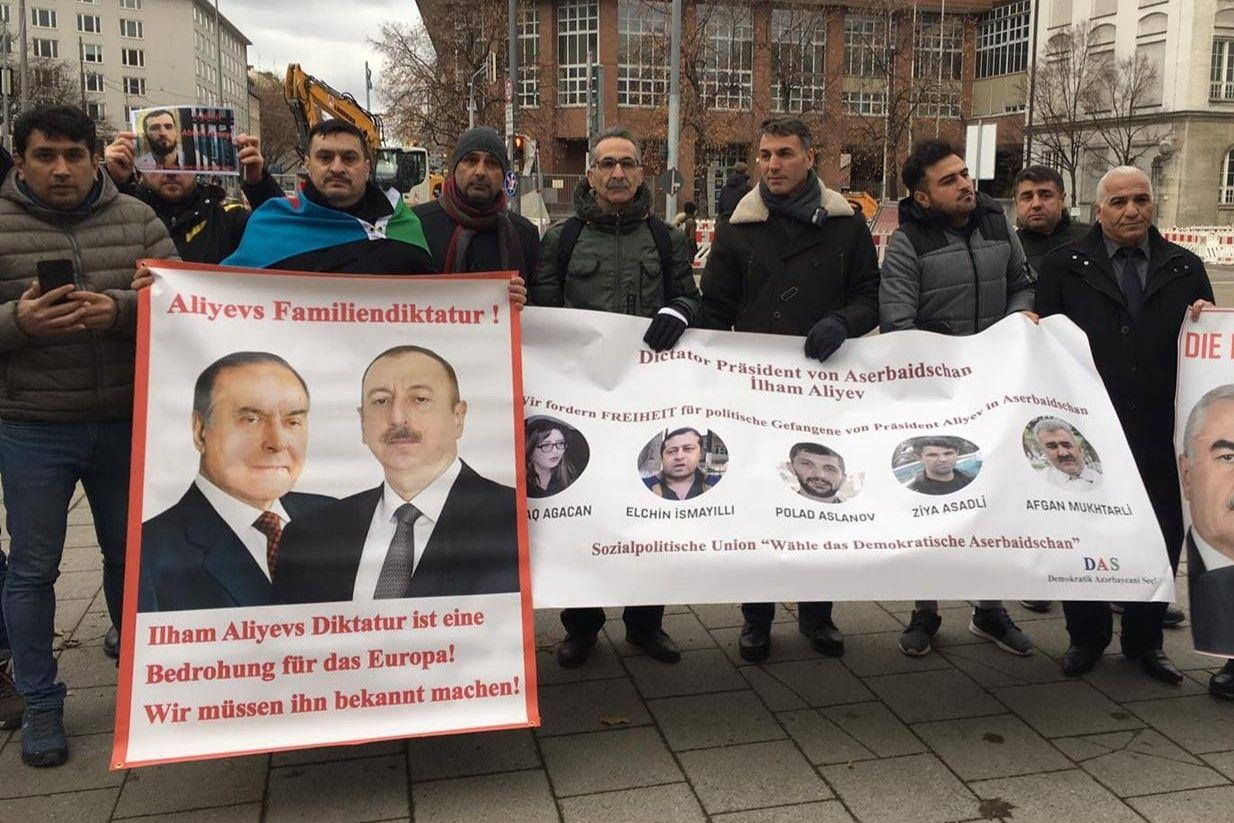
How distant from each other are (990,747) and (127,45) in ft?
373

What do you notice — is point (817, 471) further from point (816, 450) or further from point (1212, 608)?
Answer: point (1212, 608)

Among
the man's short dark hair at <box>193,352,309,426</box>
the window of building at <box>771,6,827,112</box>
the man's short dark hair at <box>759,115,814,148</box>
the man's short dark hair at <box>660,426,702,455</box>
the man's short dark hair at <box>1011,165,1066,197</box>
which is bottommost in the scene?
the man's short dark hair at <box>660,426,702,455</box>

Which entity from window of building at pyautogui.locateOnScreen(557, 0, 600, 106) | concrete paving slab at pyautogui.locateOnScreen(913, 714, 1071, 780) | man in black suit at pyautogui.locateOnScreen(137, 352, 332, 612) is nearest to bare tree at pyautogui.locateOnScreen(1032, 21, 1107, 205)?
window of building at pyautogui.locateOnScreen(557, 0, 600, 106)

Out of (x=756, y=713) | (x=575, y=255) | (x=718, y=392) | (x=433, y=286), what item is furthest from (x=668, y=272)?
(x=756, y=713)

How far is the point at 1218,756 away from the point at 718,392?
2120mm

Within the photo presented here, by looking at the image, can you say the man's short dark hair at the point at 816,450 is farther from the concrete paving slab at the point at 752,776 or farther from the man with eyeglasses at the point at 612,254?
the concrete paving slab at the point at 752,776

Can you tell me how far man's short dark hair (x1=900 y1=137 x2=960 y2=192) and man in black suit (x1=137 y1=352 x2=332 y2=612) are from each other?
8.62 feet

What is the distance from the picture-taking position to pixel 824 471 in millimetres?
3760

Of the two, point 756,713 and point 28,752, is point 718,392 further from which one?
point 28,752

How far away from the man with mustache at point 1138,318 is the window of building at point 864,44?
53246mm

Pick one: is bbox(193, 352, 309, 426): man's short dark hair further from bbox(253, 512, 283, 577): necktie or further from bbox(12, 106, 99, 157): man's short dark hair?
bbox(12, 106, 99, 157): man's short dark hair

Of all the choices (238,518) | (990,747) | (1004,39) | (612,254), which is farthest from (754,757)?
(1004,39)

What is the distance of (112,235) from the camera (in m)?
3.61

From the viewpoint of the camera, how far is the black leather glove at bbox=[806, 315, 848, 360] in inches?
155
